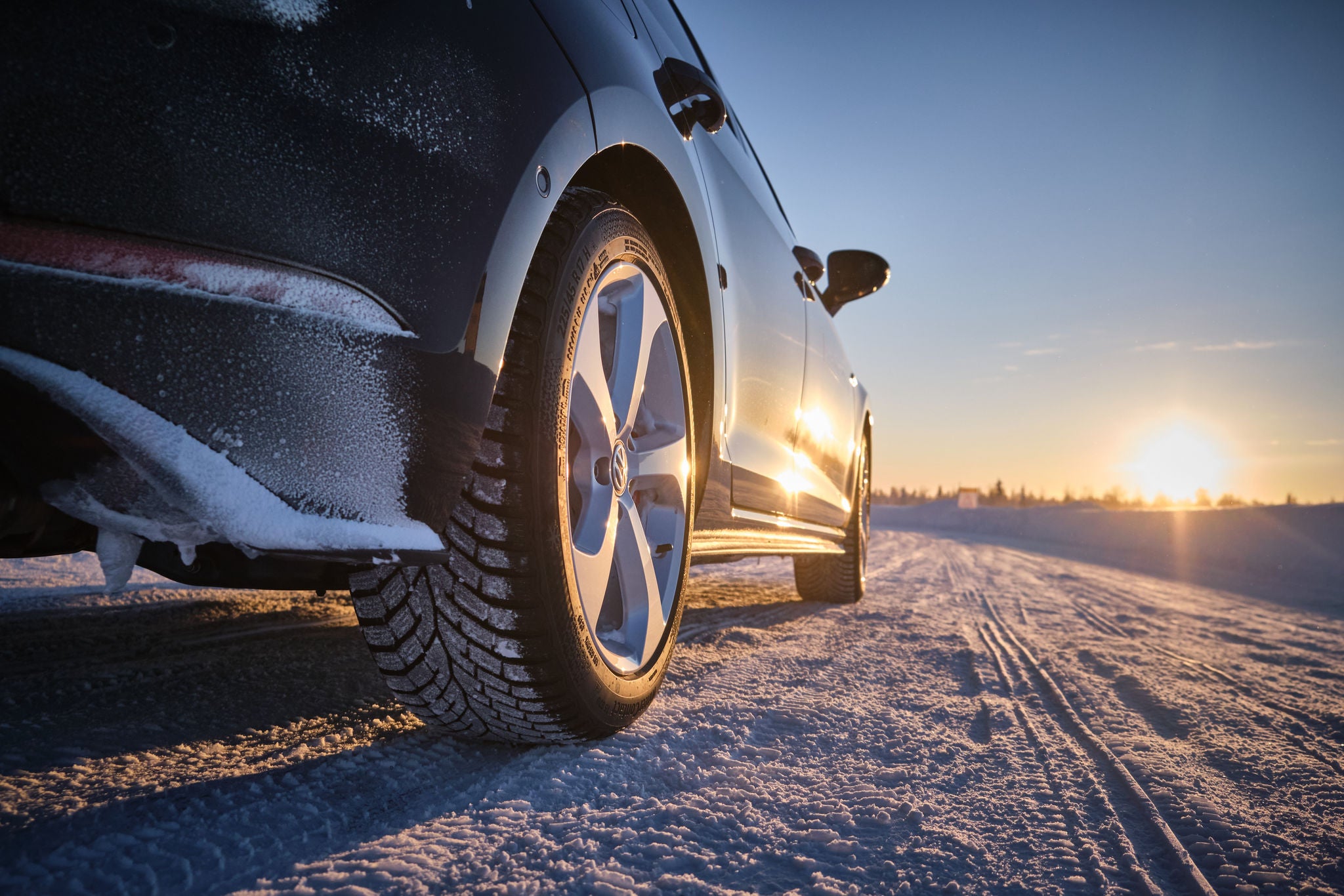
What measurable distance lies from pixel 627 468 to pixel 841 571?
291 centimetres

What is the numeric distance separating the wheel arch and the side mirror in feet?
5.59

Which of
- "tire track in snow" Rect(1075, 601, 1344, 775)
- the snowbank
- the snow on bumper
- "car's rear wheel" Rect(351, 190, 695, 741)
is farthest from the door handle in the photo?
the snowbank

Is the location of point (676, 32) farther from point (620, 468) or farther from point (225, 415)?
point (225, 415)

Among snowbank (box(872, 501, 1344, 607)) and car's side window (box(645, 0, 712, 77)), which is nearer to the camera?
car's side window (box(645, 0, 712, 77))

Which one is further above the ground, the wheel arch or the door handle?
the door handle

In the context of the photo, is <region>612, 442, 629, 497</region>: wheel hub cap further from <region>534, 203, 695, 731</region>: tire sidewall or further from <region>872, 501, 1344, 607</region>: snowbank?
<region>872, 501, 1344, 607</region>: snowbank

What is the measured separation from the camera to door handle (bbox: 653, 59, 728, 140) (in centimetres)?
174

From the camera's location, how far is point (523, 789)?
1.18 m

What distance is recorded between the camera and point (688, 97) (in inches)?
72.1

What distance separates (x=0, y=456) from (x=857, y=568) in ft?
13.2

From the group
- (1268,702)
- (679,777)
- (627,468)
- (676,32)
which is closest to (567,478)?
(627,468)

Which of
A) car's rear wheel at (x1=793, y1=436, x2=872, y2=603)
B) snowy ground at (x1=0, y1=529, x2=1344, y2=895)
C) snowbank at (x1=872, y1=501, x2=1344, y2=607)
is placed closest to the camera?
snowy ground at (x1=0, y1=529, x2=1344, y2=895)

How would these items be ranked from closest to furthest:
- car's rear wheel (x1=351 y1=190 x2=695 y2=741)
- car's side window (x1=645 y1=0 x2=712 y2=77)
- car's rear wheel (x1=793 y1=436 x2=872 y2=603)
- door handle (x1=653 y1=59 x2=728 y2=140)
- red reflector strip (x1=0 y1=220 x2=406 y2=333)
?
red reflector strip (x1=0 y1=220 x2=406 y2=333) < car's rear wheel (x1=351 y1=190 x2=695 y2=741) < door handle (x1=653 y1=59 x2=728 y2=140) < car's side window (x1=645 y1=0 x2=712 y2=77) < car's rear wheel (x1=793 y1=436 x2=872 y2=603)

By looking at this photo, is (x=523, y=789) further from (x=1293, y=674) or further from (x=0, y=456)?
(x=1293, y=674)
